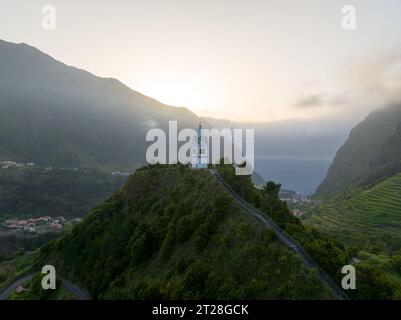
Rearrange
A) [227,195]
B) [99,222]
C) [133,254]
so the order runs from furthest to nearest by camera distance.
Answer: [99,222], [133,254], [227,195]

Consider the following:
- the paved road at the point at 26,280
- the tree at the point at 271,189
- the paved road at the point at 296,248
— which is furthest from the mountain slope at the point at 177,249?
the tree at the point at 271,189

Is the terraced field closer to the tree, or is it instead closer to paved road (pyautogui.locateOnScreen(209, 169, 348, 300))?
the tree

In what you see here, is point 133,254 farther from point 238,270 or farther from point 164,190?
point 238,270

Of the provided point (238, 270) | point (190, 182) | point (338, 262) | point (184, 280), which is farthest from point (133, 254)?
point (338, 262)

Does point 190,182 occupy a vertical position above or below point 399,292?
above

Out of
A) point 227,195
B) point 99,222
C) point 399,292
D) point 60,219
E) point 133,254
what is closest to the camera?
point 399,292

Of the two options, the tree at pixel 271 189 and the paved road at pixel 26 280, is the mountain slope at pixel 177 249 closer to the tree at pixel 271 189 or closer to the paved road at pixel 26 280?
the paved road at pixel 26 280
